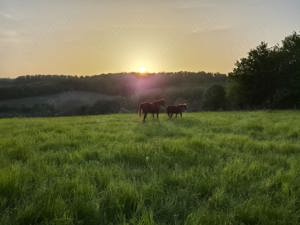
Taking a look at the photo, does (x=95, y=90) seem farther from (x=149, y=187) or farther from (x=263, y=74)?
(x=149, y=187)

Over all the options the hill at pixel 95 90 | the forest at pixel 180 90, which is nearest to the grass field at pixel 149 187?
the forest at pixel 180 90

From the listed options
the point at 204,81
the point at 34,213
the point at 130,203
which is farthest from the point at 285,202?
the point at 204,81

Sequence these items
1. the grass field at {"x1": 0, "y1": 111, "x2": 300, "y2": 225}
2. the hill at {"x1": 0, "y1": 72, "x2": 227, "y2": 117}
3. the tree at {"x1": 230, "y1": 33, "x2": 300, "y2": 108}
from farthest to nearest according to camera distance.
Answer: the hill at {"x1": 0, "y1": 72, "x2": 227, "y2": 117}
the tree at {"x1": 230, "y1": 33, "x2": 300, "y2": 108}
the grass field at {"x1": 0, "y1": 111, "x2": 300, "y2": 225}

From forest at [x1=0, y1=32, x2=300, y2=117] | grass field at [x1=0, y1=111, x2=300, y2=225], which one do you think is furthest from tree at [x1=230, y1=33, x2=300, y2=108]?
grass field at [x1=0, y1=111, x2=300, y2=225]

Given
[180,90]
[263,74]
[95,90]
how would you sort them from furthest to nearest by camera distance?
[95,90]
[180,90]
[263,74]

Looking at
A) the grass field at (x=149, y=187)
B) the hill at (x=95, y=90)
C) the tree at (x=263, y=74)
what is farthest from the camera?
the hill at (x=95, y=90)

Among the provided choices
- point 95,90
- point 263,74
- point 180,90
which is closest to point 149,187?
point 263,74

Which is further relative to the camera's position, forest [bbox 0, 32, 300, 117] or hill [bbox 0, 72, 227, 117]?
hill [bbox 0, 72, 227, 117]

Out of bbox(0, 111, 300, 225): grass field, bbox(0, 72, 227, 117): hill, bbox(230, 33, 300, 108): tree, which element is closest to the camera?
bbox(0, 111, 300, 225): grass field

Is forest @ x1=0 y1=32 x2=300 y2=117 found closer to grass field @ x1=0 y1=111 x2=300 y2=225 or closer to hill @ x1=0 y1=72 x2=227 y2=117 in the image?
hill @ x1=0 y1=72 x2=227 y2=117

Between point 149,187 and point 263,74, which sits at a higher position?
point 263,74

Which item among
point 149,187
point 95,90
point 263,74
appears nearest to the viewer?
point 149,187

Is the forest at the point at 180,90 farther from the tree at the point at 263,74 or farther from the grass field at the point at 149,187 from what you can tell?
the grass field at the point at 149,187

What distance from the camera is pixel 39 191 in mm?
5871
